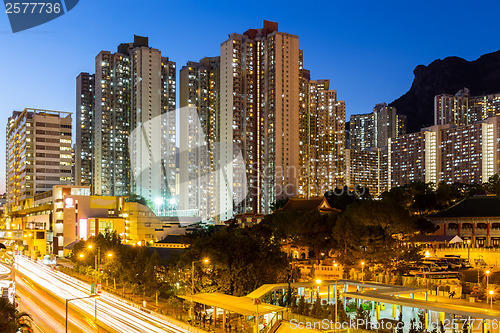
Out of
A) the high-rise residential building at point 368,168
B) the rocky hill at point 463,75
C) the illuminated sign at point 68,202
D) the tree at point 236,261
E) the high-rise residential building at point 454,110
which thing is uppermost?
the rocky hill at point 463,75

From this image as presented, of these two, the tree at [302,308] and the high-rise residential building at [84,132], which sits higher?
the high-rise residential building at [84,132]

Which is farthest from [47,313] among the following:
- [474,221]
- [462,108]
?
[462,108]

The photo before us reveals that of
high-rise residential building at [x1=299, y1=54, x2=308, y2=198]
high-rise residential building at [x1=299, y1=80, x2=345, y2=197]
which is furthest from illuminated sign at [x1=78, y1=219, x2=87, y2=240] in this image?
high-rise residential building at [x1=299, y1=80, x2=345, y2=197]

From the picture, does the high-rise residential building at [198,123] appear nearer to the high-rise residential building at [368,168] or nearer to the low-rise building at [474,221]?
the high-rise residential building at [368,168]

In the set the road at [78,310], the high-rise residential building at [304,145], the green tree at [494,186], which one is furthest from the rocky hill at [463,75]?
the road at [78,310]

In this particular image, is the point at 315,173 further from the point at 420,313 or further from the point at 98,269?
the point at 420,313

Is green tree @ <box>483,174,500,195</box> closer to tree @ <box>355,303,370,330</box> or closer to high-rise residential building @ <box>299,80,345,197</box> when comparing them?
high-rise residential building @ <box>299,80,345,197</box>

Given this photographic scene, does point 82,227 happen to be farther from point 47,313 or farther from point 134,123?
point 134,123

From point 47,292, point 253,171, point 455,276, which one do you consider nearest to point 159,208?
point 253,171
